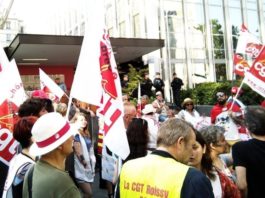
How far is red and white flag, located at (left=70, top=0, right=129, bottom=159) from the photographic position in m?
4.19

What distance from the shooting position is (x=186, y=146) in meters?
2.37

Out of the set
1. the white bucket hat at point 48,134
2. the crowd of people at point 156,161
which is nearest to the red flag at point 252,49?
the crowd of people at point 156,161

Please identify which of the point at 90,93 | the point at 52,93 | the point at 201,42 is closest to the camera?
the point at 90,93

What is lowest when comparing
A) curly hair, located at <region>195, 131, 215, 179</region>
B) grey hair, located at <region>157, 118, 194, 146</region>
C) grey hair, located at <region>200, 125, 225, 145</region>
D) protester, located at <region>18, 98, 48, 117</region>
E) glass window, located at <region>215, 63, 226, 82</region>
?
curly hair, located at <region>195, 131, 215, 179</region>

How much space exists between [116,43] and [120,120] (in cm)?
1365

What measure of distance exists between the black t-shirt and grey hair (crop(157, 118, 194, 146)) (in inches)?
46.7

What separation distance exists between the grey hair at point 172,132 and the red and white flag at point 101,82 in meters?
1.82

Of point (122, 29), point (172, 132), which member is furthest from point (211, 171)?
point (122, 29)

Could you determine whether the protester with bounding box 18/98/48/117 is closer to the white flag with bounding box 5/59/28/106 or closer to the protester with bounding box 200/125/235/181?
the white flag with bounding box 5/59/28/106

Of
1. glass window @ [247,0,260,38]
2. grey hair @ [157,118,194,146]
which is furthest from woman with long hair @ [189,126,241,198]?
glass window @ [247,0,260,38]

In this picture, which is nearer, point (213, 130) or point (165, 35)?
point (213, 130)

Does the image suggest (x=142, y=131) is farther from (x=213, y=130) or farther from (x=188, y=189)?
(x=188, y=189)

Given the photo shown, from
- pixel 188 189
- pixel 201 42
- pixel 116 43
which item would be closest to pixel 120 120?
pixel 188 189

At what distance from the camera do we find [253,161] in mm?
3340
